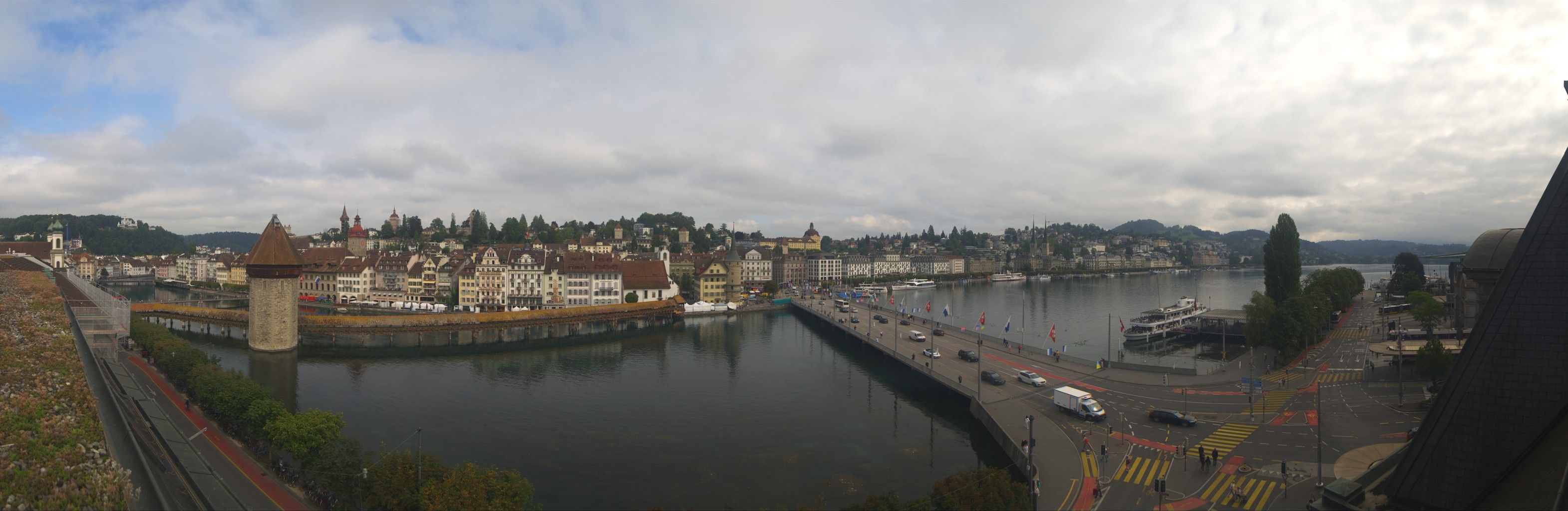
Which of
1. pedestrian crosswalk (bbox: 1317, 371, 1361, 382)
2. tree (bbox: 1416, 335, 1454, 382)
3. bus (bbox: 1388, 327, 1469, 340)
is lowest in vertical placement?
pedestrian crosswalk (bbox: 1317, 371, 1361, 382)

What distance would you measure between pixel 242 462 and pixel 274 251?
30107mm

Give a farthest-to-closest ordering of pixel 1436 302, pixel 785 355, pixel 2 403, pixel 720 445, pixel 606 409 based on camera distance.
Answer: pixel 785 355, pixel 1436 302, pixel 606 409, pixel 720 445, pixel 2 403

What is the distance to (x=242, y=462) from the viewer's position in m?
19.2

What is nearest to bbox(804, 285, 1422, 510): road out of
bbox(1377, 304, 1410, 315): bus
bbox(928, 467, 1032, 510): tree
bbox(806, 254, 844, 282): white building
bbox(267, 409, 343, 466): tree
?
bbox(928, 467, 1032, 510): tree

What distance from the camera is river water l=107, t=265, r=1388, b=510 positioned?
20516mm

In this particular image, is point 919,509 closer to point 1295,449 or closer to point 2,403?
point 1295,449

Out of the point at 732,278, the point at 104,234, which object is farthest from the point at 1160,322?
the point at 104,234

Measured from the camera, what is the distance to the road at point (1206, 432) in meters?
16.4

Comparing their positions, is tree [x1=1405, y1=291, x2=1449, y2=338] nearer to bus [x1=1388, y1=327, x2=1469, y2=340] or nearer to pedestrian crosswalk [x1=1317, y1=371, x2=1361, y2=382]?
bus [x1=1388, y1=327, x2=1469, y2=340]

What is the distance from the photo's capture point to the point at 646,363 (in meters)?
41.6

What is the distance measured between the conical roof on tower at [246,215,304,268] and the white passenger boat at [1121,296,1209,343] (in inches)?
2283

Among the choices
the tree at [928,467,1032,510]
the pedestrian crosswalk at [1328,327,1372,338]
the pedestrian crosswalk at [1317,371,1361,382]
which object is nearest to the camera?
the tree at [928,467,1032,510]

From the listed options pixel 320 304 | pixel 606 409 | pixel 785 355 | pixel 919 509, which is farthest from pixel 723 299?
pixel 919 509

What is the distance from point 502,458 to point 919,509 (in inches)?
577
